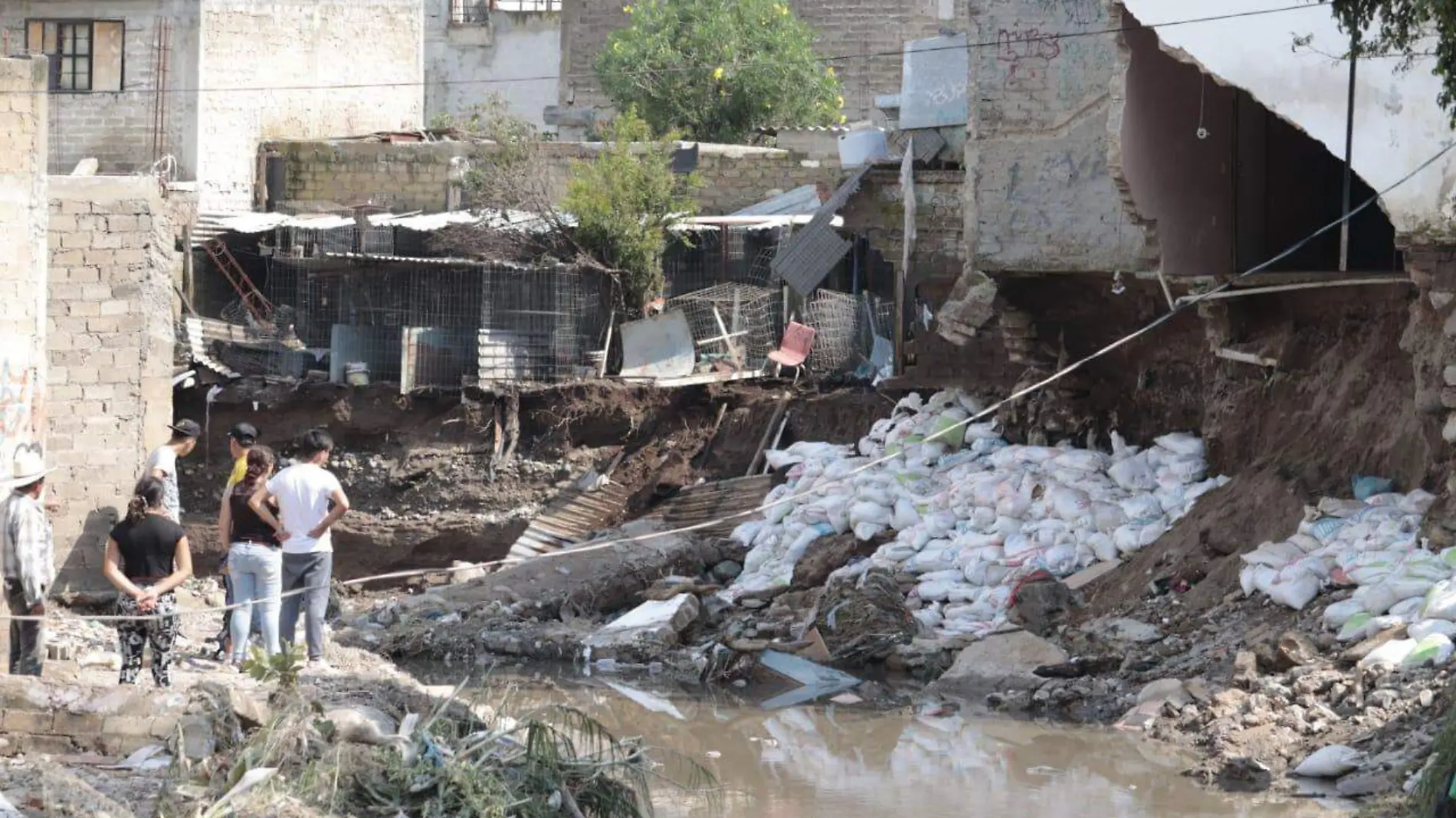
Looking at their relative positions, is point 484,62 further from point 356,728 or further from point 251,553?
point 356,728

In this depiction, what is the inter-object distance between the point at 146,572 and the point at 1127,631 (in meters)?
6.45

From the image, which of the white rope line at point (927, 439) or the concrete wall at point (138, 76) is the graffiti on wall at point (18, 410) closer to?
the white rope line at point (927, 439)

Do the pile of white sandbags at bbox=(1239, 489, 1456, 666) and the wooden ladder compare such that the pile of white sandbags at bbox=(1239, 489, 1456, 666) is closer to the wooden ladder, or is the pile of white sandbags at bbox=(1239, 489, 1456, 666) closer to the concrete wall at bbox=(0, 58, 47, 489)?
the concrete wall at bbox=(0, 58, 47, 489)

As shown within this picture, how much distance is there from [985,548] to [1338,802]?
19.0 feet

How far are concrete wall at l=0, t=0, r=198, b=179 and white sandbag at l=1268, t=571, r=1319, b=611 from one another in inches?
719

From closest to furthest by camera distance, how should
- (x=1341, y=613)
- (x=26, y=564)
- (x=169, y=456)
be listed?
(x=26, y=564), (x=169, y=456), (x=1341, y=613)

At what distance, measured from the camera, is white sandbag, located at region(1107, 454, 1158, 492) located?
15.1 m


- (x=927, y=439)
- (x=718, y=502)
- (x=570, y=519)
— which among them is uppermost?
(x=927, y=439)

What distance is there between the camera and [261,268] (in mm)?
23719

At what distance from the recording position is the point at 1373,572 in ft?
37.7

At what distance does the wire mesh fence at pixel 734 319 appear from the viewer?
21.9 m

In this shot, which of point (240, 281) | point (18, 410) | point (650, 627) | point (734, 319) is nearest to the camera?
point (18, 410)

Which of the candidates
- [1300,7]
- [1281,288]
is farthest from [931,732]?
[1300,7]

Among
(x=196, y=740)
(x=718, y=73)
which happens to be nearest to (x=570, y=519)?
(x=718, y=73)
